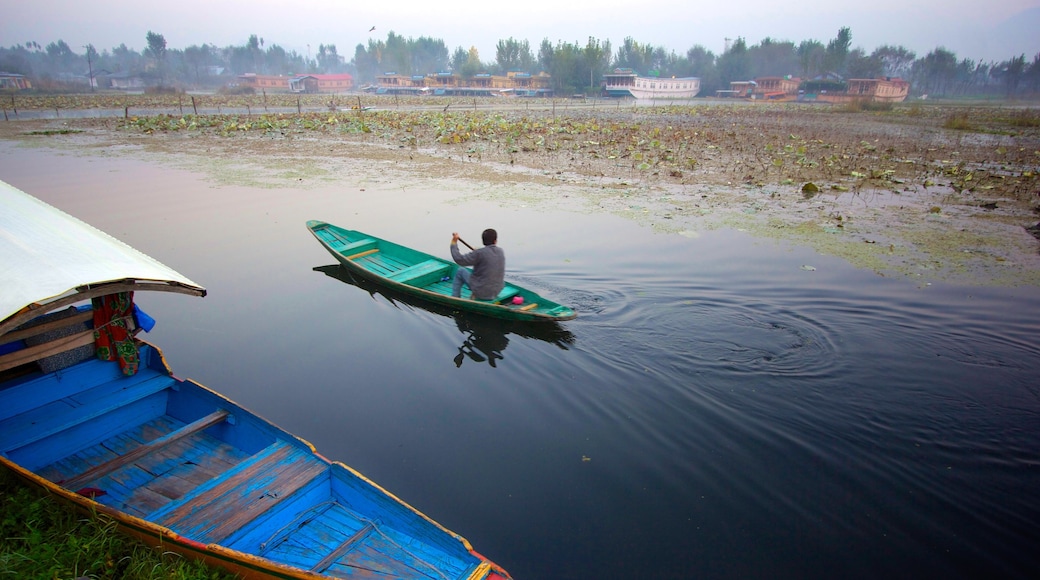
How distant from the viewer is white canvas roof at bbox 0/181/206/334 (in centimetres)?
364

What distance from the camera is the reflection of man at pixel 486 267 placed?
7.06 m

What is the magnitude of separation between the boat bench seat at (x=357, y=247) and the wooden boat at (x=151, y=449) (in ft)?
12.8

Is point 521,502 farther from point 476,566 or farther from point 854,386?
point 854,386

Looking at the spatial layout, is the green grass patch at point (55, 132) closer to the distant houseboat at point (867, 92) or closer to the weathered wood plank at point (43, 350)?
the weathered wood plank at point (43, 350)

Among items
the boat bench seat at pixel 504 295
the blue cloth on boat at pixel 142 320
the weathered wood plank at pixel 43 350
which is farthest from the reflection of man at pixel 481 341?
the weathered wood plank at pixel 43 350

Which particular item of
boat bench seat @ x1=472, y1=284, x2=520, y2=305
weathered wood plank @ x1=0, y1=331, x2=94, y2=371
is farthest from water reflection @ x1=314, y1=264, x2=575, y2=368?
weathered wood plank @ x1=0, y1=331, x2=94, y2=371

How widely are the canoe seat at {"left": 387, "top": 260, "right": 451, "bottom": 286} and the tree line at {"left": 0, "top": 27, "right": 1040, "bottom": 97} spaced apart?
3318 inches

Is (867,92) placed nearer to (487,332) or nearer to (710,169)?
(710,169)

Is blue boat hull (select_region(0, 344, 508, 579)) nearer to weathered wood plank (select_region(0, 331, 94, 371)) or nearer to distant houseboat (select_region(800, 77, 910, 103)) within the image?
weathered wood plank (select_region(0, 331, 94, 371))

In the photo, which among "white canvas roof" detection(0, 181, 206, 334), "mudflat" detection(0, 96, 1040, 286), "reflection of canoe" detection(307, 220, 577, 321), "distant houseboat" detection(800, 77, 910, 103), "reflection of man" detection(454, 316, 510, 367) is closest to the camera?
"white canvas roof" detection(0, 181, 206, 334)

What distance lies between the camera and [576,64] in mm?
85438

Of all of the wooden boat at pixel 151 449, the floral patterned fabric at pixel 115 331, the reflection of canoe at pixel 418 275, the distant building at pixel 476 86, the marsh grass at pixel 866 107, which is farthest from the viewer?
the distant building at pixel 476 86

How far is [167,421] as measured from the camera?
483cm

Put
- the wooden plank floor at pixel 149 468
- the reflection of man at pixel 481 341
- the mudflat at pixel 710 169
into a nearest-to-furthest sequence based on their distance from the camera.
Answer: the wooden plank floor at pixel 149 468 → the reflection of man at pixel 481 341 → the mudflat at pixel 710 169
